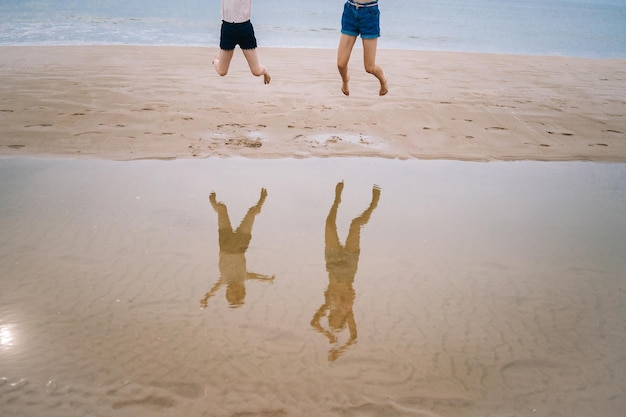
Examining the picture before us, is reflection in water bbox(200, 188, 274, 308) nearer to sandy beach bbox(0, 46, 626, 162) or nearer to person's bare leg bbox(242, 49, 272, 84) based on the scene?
sandy beach bbox(0, 46, 626, 162)

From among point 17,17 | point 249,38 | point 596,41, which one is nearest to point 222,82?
point 249,38

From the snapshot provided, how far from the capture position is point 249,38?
22.1ft

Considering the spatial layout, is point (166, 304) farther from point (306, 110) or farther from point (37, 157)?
point (306, 110)

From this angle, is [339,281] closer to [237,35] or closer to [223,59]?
[237,35]

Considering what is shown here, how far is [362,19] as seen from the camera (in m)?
6.54

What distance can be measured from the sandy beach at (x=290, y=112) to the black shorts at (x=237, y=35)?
132cm

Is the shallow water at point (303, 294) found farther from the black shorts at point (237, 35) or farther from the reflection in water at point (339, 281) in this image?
the black shorts at point (237, 35)

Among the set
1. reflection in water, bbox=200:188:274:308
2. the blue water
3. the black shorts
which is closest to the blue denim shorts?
the black shorts

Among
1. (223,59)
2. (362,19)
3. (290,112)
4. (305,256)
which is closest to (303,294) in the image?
(305,256)

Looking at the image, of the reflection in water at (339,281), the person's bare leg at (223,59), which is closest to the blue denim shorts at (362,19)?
the person's bare leg at (223,59)

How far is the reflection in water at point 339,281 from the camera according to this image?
3.54 m

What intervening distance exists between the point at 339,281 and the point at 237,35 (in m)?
3.96

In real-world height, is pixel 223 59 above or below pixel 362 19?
below

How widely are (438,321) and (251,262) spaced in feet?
5.31
